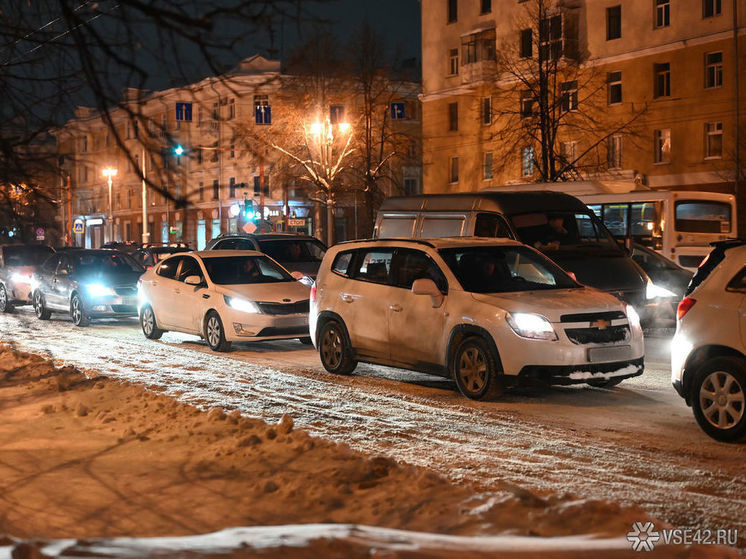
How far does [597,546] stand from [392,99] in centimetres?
4819

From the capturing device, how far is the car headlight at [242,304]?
1628 cm

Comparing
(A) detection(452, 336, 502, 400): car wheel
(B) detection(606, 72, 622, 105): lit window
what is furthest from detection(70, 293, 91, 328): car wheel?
(B) detection(606, 72, 622, 105): lit window

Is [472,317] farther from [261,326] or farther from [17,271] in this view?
[17,271]

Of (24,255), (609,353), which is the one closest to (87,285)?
(24,255)

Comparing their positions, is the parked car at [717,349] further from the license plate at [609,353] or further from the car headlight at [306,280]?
the car headlight at [306,280]

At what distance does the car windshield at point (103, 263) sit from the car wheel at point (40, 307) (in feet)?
4.01

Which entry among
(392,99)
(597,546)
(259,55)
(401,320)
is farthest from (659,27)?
(597,546)

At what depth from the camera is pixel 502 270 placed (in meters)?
11.9

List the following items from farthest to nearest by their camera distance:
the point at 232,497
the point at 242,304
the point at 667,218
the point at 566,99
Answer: the point at 566,99 → the point at 667,218 → the point at 242,304 → the point at 232,497

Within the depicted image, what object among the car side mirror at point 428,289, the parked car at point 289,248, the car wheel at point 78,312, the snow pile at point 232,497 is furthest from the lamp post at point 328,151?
the snow pile at point 232,497

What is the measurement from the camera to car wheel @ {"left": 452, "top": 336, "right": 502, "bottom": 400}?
1088 cm

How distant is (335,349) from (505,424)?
416 cm

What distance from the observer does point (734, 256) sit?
8.89 m

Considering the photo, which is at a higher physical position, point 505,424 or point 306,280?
point 306,280
